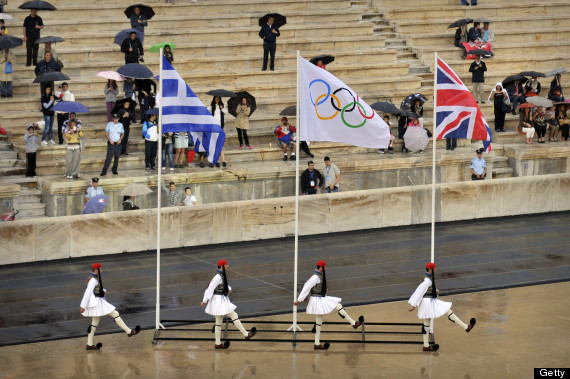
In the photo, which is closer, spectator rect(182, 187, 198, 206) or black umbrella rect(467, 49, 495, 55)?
spectator rect(182, 187, 198, 206)

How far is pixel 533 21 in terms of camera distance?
142 feet

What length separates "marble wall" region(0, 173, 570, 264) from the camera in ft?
81.0

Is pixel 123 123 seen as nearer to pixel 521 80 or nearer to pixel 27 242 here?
pixel 27 242

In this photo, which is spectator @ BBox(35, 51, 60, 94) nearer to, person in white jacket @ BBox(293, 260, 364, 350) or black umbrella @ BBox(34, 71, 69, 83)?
→ black umbrella @ BBox(34, 71, 69, 83)

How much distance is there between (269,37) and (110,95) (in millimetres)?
6330

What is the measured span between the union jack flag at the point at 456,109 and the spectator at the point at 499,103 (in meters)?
14.8

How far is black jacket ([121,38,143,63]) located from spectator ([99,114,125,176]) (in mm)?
4105

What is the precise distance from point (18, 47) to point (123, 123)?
249 inches

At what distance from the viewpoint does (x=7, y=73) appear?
3197 centimetres

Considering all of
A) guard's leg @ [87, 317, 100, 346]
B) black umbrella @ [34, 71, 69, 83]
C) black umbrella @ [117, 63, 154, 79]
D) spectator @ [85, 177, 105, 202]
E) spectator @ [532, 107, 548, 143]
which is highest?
black umbrella @ [117, 63, 154, 79]

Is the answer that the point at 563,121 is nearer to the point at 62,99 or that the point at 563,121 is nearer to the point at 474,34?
the point at 474,34

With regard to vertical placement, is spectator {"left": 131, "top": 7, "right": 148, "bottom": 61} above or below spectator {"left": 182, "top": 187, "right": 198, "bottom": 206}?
above

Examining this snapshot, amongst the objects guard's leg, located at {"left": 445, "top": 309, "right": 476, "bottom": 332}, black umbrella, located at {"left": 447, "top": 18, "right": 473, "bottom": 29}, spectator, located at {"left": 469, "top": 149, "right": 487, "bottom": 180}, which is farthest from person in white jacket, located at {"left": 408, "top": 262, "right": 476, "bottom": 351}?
black umbrella, located at {"left": 447, "top": 18, "right": 473, "bottom": 29}

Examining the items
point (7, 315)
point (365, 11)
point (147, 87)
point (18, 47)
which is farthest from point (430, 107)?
point (7, 315)
